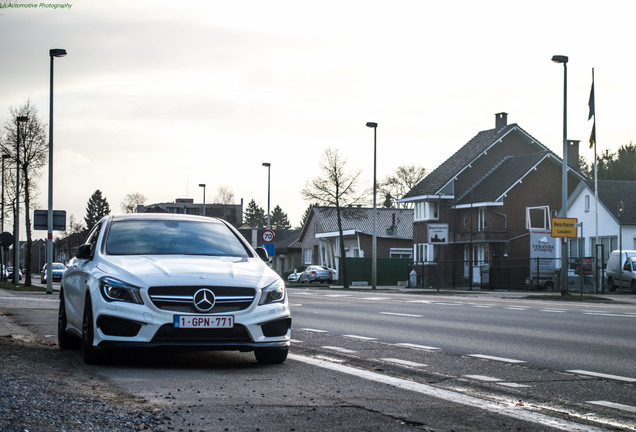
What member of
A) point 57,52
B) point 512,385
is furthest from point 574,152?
point 512,385

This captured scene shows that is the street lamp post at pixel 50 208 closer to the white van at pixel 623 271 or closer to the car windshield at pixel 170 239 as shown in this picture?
the car windshield at pixel 170 239

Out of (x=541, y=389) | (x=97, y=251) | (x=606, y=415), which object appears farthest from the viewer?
(x=97, y=251)

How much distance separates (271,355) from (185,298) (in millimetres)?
1216

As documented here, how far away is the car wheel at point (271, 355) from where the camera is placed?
901 centimetres

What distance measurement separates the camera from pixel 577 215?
61.6 m

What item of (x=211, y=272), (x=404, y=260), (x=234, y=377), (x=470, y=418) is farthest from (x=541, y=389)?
(x=404, y=260)

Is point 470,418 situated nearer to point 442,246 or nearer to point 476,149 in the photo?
point 442,246

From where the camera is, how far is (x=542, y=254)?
48.8 meters

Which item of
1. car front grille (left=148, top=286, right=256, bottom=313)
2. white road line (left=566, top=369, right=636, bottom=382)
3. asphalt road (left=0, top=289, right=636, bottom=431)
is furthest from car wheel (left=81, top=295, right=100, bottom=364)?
white road line (left=566, top=369, right=636, bottom=382)

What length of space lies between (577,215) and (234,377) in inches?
2234

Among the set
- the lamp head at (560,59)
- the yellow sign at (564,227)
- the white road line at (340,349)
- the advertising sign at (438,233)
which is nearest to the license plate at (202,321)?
the white road line at (340,349)

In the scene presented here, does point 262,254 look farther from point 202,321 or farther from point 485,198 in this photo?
point 485,198

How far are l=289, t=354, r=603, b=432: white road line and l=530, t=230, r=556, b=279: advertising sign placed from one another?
38.0 meters

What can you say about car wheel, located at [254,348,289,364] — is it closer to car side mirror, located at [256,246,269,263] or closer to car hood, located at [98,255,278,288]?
car hood, located at [98,255,278,288]
